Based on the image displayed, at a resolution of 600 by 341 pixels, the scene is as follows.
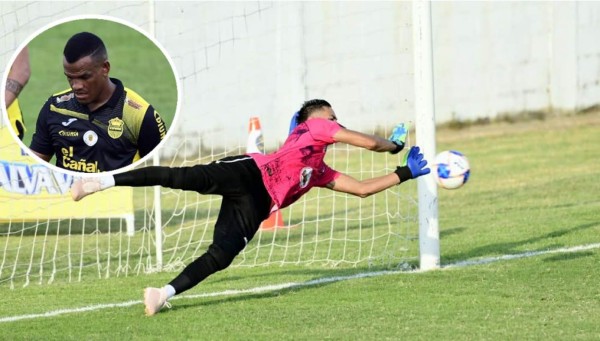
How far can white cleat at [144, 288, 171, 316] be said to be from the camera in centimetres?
927

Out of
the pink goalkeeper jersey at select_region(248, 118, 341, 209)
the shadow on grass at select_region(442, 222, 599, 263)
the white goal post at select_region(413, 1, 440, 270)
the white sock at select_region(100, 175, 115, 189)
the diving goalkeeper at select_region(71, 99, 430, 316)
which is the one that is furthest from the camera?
the shadow on grass at select_region(442, 222, 599, 263)

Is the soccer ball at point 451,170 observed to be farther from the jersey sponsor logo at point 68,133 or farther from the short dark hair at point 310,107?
the jersey sponsor logo at point 68,133

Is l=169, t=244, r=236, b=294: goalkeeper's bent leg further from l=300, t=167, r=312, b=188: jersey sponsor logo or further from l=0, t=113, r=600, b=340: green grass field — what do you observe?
l=300, t=167, r=312, b=188: jersey sponsor logo

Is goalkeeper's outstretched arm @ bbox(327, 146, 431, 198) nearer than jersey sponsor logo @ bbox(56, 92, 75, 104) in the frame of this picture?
No

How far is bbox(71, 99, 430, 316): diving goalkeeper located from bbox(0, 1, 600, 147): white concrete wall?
1861 mm

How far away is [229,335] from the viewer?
338 inches

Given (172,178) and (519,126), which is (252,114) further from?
(172,178)

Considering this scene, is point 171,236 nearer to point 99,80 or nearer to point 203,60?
point 203,60

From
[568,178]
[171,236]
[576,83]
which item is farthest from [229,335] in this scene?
[576,83]

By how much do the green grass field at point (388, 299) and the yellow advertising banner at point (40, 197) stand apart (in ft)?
8.93

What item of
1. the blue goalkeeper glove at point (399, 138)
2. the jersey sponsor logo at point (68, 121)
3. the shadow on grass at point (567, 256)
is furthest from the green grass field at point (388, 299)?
the jersey sponsor logo at point (68, 121)

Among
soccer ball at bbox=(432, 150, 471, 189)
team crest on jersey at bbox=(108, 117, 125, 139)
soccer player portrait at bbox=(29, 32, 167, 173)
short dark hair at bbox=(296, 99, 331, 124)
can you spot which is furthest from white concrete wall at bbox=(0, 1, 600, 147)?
team crest on jersey at bbox=(108, 117, 125, 139)

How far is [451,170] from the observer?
1024cm

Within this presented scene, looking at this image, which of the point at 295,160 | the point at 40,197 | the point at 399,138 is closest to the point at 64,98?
the point at 295,160
